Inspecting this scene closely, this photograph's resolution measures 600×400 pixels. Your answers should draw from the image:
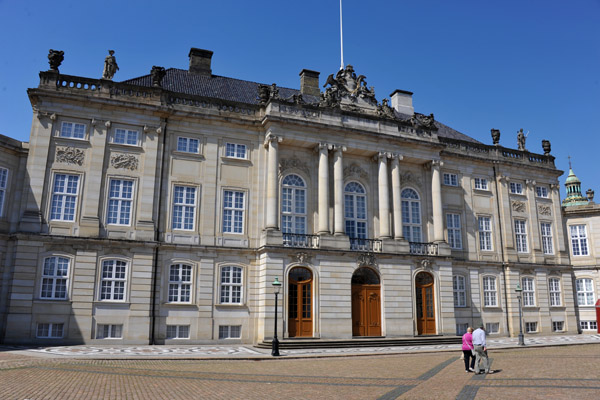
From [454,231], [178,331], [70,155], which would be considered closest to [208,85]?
[70,155]

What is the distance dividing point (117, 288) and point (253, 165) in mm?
10684

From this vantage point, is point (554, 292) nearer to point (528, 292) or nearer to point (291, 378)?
point (528, 292)

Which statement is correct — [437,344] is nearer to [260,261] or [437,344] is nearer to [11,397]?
[260,261]

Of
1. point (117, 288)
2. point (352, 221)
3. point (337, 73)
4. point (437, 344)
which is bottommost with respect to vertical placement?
point (437, 344)

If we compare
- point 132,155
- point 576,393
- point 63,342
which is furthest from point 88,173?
point 576,393

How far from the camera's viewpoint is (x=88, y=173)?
2680 centimetres

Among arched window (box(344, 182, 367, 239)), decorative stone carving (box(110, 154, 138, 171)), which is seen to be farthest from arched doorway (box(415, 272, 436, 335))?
decorative stone carving (box(110, 154, 138, 171))

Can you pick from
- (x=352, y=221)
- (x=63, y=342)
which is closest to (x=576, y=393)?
(x=352, y=221)

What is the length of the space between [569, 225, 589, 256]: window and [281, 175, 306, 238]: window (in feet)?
85.0

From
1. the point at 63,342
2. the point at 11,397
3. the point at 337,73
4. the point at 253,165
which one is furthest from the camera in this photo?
the point at 337,73

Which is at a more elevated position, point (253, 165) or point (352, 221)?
point (253, 165)

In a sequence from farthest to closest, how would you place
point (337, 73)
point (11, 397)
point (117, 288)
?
point (337, 73), point (117, 288), point (11, 397)

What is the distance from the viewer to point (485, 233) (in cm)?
3675

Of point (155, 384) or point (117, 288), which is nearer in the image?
point (155, 384)
